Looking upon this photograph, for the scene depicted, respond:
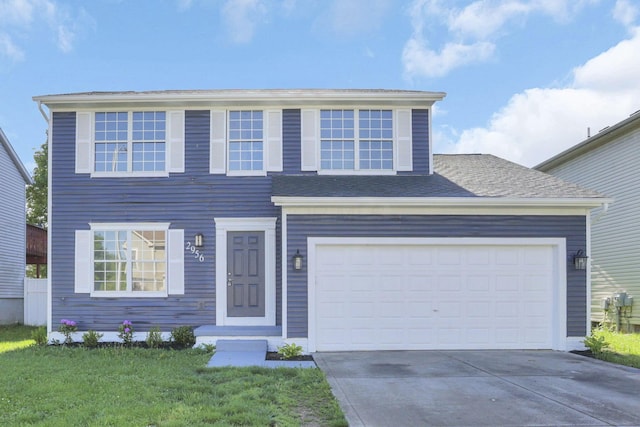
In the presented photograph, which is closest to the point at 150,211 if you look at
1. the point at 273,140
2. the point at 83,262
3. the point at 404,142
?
the point at 83,262

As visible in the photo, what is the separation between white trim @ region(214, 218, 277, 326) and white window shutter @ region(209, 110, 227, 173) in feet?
3.55

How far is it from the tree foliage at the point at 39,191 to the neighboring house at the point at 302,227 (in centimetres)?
1805

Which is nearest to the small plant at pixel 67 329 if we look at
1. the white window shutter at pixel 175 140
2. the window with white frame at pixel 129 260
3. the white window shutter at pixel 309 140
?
the window with white frame at pixel 129 260

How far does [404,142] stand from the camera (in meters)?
10.3

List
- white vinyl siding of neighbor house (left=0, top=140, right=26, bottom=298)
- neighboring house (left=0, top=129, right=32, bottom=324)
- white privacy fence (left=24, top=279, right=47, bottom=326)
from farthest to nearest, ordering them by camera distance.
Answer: white vinyl siding of neighbor house (left=0, top=140, right=26, bottom=298)
neighboring house (left=0, top=129, right=32, bottom=324)
white privacy fence (left=24, top=279, right=47, bottom=326)

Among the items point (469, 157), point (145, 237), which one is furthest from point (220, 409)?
point (469, 157)

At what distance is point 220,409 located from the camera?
5090 millimetres

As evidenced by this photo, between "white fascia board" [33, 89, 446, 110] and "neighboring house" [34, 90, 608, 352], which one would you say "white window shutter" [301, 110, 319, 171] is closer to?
"neighboring house" [34, 90, 608, 352]

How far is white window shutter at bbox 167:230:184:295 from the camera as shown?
994 cm

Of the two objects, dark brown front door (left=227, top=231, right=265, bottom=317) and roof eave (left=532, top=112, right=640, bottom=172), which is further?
Answer: roof eave (left=532, top=112, right=640, bottom=172)

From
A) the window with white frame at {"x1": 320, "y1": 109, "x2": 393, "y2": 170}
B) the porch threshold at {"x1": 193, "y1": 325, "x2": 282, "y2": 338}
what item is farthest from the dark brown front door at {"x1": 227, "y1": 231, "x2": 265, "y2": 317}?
the window with white frame at {"x1": 320, "y1": 109, "x2": 393, "y2": 170}

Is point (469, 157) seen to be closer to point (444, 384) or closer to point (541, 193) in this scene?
point (541, 193)

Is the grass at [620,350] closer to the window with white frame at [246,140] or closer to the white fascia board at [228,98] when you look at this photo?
the white fascia board at [228,98]

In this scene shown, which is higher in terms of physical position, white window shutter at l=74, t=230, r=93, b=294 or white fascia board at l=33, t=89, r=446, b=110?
white fascia board at l=33, t=89, r=446, b=110
